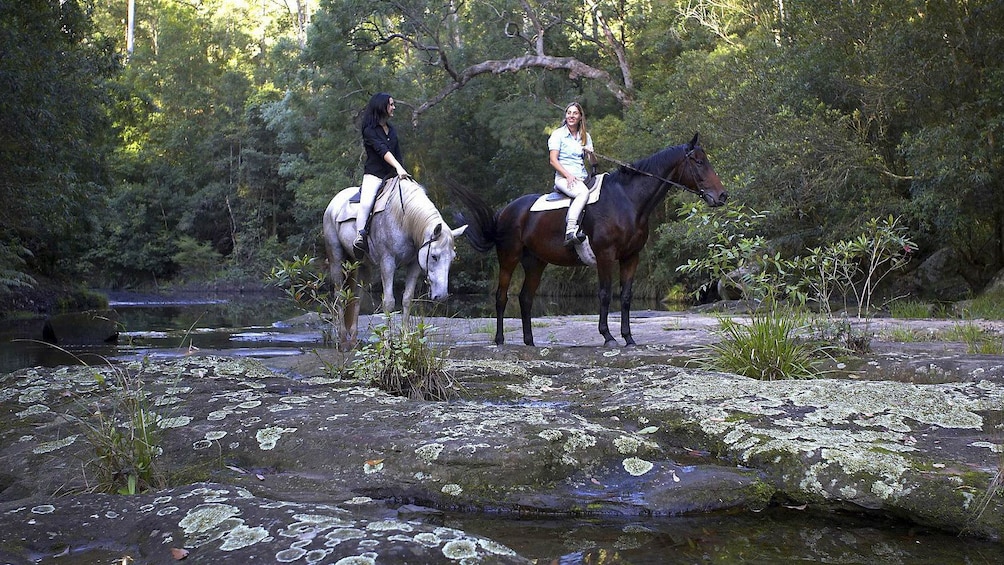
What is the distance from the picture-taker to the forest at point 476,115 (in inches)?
606

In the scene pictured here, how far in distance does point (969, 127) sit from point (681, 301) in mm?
16734

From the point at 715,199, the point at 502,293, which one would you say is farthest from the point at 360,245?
the point at 715,199

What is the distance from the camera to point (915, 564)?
284 cm

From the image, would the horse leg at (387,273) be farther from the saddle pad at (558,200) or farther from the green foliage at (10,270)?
the green foliage at (10,270)

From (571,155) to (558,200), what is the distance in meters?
0.60

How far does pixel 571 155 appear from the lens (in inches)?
370

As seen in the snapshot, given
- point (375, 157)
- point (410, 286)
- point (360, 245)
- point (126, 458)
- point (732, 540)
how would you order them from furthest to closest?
point (375, 157), point (360, 245), point (410, 286), point (126, 458), point (732, 540)

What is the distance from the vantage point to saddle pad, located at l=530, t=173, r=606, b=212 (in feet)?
29.6

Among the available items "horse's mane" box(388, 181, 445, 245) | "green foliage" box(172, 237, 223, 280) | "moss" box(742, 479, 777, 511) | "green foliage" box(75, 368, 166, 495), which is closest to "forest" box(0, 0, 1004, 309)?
"green foliage" box(172, 237, 223, 280)

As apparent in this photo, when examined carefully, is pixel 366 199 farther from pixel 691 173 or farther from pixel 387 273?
pixel 691 173

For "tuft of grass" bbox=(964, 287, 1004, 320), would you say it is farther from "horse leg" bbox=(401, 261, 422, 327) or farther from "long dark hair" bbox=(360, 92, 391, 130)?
"long dark hair" bbox=(360, 92, 391, 130)

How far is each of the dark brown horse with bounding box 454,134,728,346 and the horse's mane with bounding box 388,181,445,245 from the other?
0.89 metres

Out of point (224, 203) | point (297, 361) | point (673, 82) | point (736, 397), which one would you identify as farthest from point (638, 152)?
point (224, 203)

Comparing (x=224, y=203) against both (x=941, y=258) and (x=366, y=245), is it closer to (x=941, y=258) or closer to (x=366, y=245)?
(x=941, y=258)
